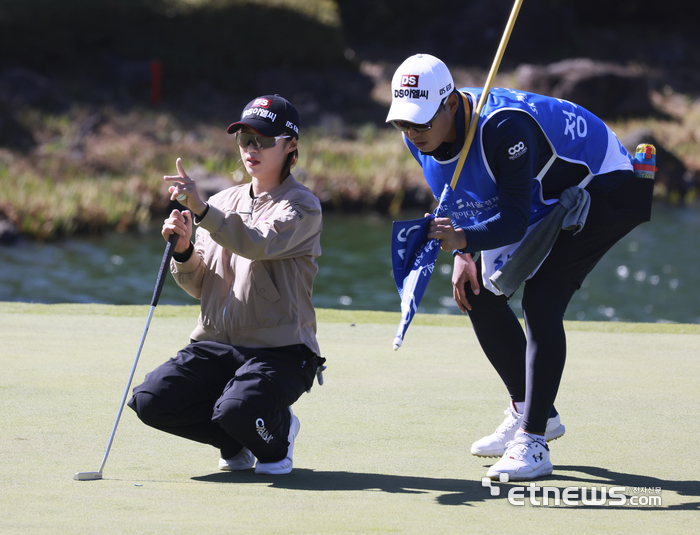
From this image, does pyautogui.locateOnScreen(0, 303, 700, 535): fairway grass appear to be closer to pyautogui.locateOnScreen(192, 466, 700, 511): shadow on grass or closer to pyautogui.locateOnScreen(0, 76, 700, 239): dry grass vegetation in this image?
pyautogui.locateOnScreen(192, 466, 700, 511): shadow on grass

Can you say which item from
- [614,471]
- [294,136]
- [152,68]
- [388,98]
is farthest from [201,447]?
[388,98]

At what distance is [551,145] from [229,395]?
133 centimetres

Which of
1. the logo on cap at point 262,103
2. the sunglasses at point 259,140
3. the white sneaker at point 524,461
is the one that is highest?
the logo on cap at point 262,103

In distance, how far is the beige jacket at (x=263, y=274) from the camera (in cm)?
318

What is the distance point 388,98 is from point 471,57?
623 cm

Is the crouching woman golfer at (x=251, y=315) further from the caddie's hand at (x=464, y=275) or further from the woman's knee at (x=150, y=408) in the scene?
the caddie's hand at (x=464, y=275)

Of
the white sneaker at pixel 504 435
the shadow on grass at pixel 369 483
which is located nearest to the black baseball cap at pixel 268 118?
the shadow on grass at pixel 369 483

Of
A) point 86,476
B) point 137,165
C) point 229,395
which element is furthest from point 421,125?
point 137,165

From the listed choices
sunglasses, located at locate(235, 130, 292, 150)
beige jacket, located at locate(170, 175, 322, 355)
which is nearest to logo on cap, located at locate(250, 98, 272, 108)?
sunglasses, located at locate(235, 130, 292, 150)

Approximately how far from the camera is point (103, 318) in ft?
19.1

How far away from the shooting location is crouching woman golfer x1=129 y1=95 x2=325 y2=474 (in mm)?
3111

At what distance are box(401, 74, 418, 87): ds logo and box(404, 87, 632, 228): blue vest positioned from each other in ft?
0.82

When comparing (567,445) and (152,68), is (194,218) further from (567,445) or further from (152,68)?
(152,68)

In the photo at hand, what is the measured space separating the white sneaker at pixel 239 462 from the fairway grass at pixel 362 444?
0.13ft
